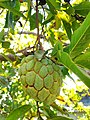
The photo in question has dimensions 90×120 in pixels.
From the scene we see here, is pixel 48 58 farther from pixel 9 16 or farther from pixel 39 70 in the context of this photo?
pixel 9 16

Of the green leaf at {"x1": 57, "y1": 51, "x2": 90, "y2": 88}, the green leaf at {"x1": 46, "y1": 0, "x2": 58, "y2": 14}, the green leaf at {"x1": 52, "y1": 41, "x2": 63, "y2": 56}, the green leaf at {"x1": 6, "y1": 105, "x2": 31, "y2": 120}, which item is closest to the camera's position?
the green leaf at {"x1": 57, "y1": 51, "x2": 90, "y2": 88}

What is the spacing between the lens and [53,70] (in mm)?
940

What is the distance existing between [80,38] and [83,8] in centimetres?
38

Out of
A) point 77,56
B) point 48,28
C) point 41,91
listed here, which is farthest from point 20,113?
point 48,28

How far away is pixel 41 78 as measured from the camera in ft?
2.99

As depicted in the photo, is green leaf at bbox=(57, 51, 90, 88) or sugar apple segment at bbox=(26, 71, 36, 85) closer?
green leaf at bbox=(57, 51, 90, 88)

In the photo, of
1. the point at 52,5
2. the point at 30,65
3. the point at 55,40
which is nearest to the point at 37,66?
the point at 30,65

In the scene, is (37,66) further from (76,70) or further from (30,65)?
(76,70)

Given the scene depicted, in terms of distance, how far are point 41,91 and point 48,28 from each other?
0.72 meters

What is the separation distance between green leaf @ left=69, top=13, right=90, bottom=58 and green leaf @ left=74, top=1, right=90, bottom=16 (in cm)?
33

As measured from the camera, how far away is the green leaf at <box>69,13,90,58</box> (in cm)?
78

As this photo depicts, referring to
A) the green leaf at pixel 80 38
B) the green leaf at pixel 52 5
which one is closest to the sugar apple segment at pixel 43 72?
the green leaf at pixel 80 38

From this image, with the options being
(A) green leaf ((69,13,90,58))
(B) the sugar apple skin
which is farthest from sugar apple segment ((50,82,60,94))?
(A) green leaf ((69,13,90,58))

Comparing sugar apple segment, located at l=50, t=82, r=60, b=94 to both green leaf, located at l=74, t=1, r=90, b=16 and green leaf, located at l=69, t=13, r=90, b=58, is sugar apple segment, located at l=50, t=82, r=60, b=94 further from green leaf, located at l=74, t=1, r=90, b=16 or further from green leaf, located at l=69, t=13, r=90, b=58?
green leaf, located at l=74, t=1, r=90, b=16
